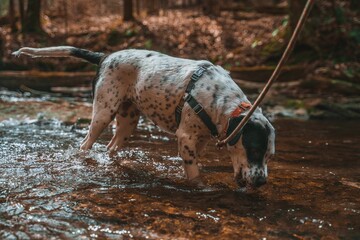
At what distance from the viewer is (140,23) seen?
69.3 ft

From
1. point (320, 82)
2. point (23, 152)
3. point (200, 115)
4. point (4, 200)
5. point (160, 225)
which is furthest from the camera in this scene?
point (320, 82)

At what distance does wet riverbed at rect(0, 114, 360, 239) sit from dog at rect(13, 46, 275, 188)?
0.36 metres

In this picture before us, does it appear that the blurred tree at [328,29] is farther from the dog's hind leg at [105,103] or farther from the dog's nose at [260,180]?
the dog's nose at [260,180]

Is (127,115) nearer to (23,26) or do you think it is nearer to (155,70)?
(155,70)

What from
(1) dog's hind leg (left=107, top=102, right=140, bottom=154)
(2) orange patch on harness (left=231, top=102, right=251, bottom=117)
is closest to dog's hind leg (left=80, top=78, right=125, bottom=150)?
(1) dog's hind leg (left=107, top=102, right=140, bottom=154)

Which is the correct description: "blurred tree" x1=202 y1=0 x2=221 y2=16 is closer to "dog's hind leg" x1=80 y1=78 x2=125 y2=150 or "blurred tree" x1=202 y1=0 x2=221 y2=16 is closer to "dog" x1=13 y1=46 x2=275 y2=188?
"dog" x1=13 y1=46 x2=275 y2=188

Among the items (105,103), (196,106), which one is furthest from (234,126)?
(105,103)

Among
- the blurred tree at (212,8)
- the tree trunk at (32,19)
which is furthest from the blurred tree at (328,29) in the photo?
the tree trunk at (32,19)

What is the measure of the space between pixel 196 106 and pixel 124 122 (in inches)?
66.0

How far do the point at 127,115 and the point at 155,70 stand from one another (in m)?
1.02

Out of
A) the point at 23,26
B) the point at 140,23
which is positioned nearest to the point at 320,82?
the point at 140,23

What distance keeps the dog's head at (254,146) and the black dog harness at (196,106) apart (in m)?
0.35

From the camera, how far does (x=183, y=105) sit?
4848 millimetres

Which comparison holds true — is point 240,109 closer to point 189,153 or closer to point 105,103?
point 189,153
